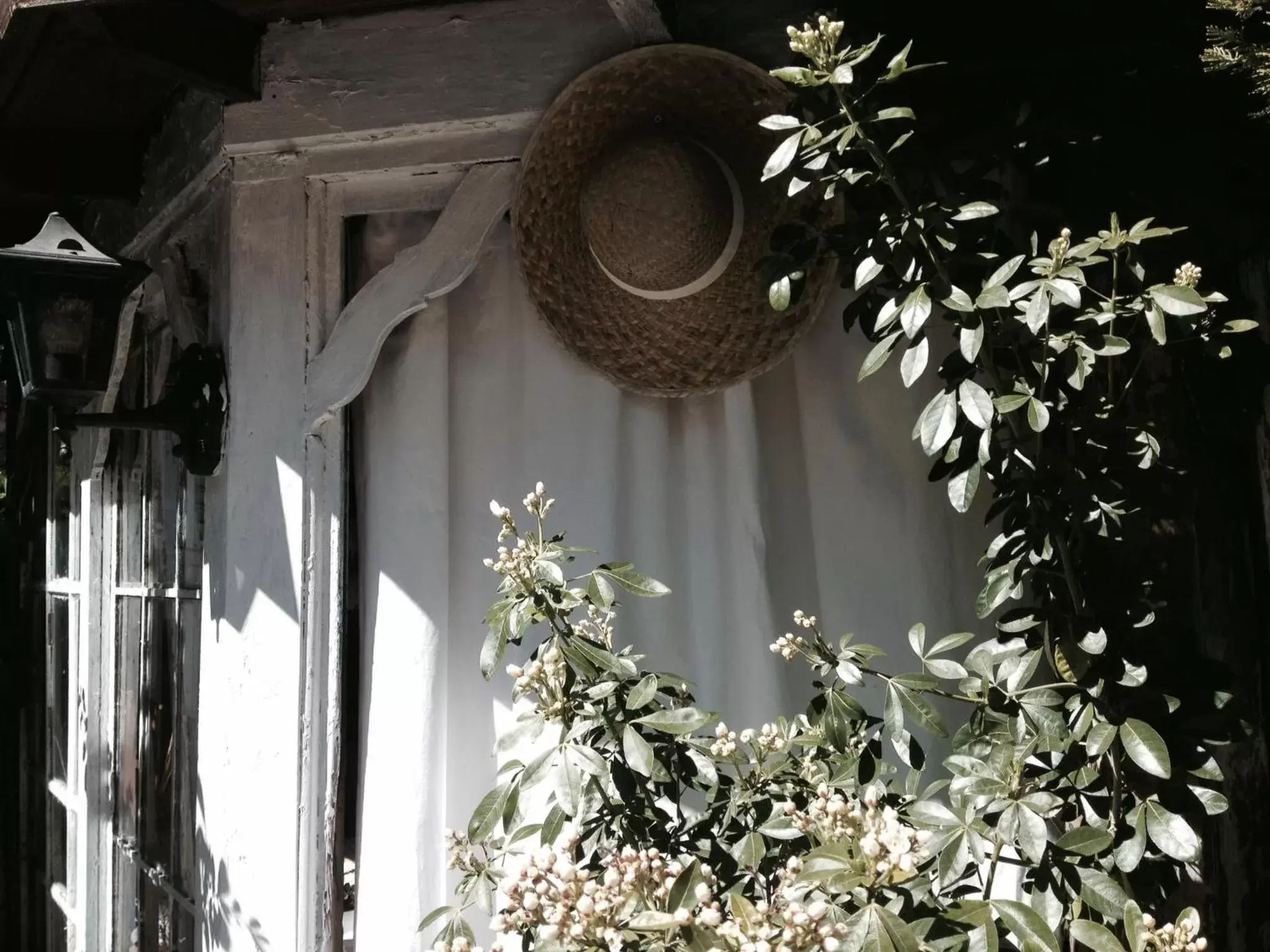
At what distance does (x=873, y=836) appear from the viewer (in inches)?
38.0

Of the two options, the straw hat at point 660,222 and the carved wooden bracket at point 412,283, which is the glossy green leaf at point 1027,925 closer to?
the straw hat at point 660,222

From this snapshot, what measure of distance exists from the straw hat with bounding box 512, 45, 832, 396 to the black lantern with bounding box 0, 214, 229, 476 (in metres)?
0.68

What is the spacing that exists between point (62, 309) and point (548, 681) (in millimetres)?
1197

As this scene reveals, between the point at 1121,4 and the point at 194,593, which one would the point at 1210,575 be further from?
the point at 194,593

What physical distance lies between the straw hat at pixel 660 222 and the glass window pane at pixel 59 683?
96.8 inches

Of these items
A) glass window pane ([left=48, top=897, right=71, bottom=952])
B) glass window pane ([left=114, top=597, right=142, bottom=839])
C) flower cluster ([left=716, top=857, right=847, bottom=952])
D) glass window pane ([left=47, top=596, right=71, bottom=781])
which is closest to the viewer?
flower cluster ([left=716, top=857, right=847, bottom=952])

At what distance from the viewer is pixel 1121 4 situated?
5.05 ft

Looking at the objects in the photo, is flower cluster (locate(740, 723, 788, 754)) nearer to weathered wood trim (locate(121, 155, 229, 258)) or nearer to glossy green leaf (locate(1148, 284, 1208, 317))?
glossy green leaf (locate(1148, 284, 1208, 317))

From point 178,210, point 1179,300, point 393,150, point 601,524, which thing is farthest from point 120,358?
point 1179,300

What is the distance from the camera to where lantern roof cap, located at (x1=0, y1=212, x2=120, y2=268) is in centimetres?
178

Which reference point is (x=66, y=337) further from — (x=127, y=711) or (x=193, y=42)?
(x=127, y=711)

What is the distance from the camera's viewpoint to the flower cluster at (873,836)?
96cm

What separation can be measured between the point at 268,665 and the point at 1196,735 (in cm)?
145

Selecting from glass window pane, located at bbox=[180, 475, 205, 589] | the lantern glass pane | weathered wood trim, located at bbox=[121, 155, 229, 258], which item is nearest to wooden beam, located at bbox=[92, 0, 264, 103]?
weathered wood trim, located at bbox=[121, 155, 229, 258]
